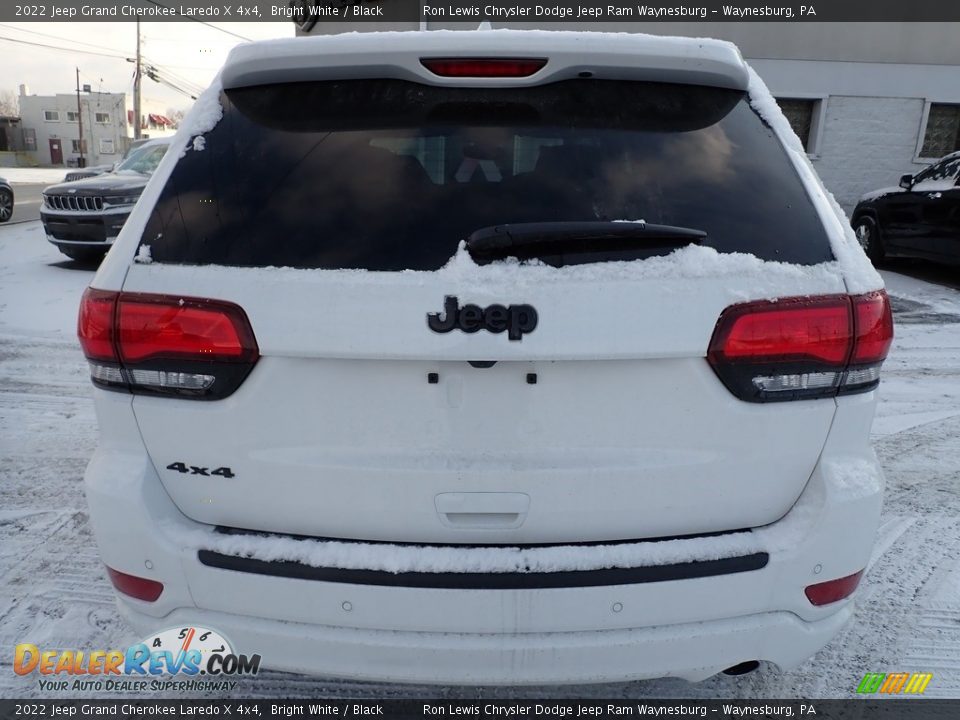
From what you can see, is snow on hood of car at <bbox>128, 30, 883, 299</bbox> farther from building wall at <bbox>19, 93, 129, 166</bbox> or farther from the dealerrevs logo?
building wall at <bbox>19, 93, 129, 166</bbox>

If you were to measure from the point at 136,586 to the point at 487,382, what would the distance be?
1.08 m

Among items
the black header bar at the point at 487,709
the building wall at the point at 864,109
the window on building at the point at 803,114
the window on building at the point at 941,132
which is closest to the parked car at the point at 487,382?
the black header bar at the point at 487,709

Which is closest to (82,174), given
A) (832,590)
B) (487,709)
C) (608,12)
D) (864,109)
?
(608,12)

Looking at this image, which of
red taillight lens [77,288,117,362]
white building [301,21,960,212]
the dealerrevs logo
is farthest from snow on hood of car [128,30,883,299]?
white building [301,21,960,212]

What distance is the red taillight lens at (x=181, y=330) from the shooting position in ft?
5.04

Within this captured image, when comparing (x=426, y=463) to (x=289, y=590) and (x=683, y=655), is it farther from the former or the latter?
(x=683, y=655)

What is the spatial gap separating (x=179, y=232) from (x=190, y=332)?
27 centimetres

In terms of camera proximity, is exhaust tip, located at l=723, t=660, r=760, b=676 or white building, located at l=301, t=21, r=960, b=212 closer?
exhaust tip, located at l=723, t=660, r=760, b=676

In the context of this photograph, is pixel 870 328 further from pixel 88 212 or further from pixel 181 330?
pixel 88 212

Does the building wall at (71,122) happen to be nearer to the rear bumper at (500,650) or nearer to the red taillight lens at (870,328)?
the rear bumper at (500,650)

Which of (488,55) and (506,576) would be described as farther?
(488,55)

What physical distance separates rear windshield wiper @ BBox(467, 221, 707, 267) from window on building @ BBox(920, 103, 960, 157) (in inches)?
622

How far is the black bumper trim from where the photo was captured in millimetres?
1544

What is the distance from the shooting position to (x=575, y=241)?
5.01ft
